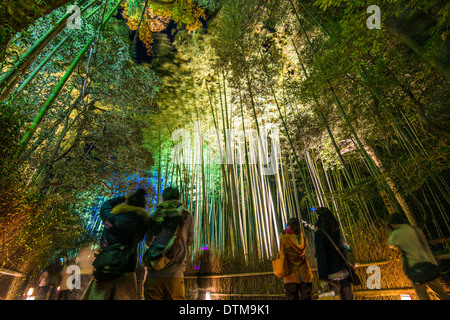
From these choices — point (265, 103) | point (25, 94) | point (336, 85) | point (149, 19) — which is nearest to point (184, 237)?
point (336, 85)

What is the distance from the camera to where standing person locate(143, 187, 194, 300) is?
1.31 meters

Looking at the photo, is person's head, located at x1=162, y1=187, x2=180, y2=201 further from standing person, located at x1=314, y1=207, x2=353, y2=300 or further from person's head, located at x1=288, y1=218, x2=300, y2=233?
standing person, located at x1=314, y1=207, x2=353, y2=300

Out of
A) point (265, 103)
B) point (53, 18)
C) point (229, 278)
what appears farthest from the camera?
point (265, 103)

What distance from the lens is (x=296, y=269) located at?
1.71m

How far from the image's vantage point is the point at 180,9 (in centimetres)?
404

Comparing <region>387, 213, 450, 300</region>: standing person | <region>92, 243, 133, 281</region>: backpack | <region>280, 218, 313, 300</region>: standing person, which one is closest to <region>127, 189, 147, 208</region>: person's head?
<region>92, 243, 133, 281</region>: backpack

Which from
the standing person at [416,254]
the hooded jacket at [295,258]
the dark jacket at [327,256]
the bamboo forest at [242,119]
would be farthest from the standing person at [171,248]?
the standing person at [416,254]

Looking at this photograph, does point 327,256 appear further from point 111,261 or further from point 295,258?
point 111,261

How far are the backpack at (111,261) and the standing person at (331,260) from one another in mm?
1356

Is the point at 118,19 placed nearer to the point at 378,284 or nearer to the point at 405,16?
the point at 405,16

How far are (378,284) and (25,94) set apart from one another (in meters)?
5.67

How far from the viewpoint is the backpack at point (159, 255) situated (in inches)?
49.9

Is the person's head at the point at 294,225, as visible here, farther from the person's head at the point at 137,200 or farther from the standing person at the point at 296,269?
the person's head at the point at 137,200
